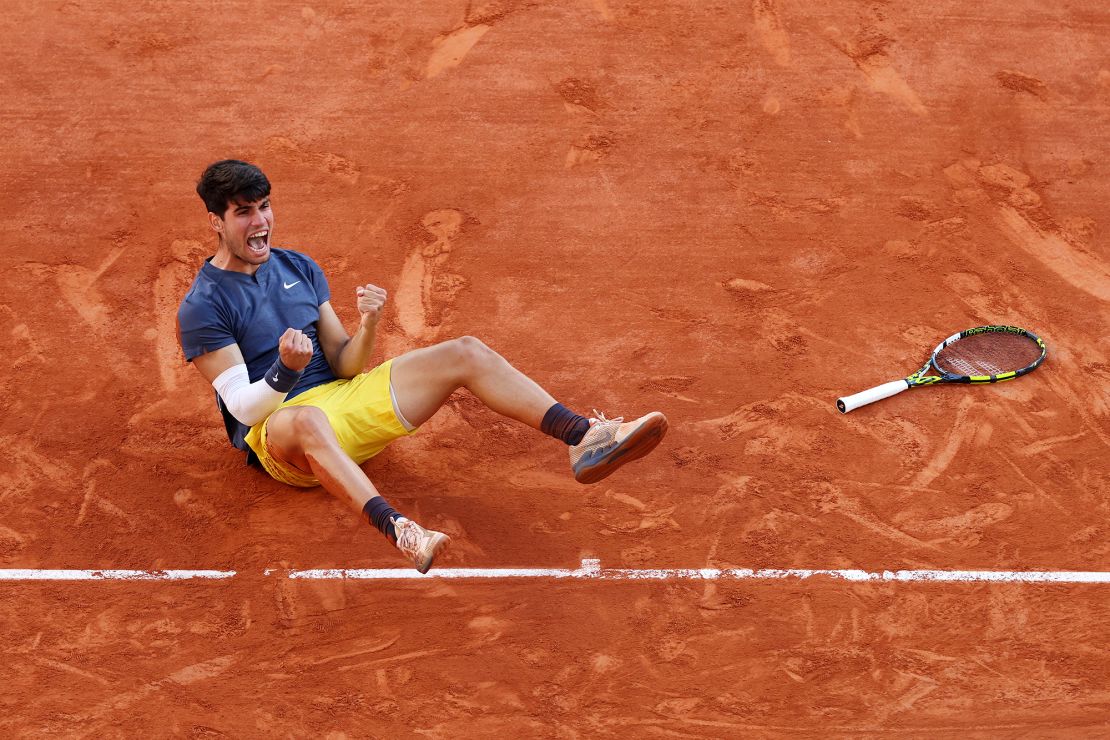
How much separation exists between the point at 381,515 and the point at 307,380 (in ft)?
3.74

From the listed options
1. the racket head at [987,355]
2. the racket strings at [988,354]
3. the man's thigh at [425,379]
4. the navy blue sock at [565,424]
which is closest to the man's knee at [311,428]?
the man's thigh at [425,379]

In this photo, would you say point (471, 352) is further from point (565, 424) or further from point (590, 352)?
point (590, 352)

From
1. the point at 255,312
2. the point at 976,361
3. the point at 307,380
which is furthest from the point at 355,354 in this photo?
the point at 976,361

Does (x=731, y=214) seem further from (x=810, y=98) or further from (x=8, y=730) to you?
(x=8, y=730)

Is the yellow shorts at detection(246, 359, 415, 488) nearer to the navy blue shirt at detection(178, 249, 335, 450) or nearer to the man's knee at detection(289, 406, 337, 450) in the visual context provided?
the navy blue shirt at detection(178, 249, 335, 450)

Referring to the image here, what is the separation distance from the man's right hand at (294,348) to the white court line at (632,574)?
3.63 feet

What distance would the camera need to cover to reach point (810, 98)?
9.03 meters

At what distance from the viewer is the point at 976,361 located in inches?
272

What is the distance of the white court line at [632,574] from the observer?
5.66 m

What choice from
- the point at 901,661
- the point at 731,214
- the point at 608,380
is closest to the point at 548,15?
the point at 731,214

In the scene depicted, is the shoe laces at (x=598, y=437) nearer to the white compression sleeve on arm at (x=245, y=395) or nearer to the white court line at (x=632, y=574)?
the white court line at (x=632, y=574)

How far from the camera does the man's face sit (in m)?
5.51

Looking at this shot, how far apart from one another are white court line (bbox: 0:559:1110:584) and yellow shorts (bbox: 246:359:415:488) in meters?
0.54

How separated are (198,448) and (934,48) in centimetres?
642
